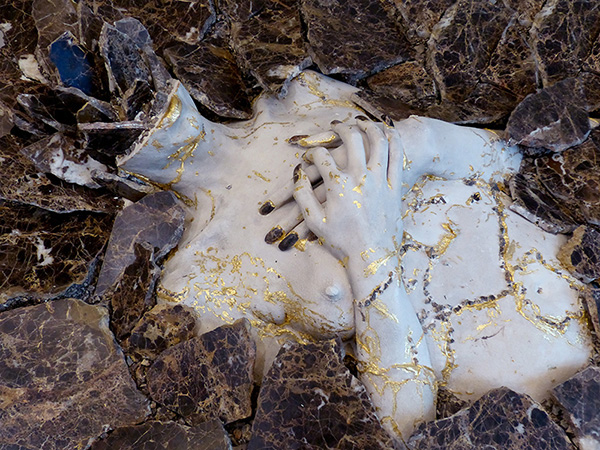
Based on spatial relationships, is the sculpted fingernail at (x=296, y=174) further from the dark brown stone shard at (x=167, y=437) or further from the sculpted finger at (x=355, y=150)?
the dark brown stone shard at (x=167, y=437)

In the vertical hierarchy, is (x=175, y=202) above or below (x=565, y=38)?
below

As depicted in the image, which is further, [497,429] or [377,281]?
[377,281]

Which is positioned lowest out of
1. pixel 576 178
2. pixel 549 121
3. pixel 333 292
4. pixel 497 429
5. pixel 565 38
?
pixel 497 429

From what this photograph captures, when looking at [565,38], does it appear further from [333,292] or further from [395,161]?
[333,292]

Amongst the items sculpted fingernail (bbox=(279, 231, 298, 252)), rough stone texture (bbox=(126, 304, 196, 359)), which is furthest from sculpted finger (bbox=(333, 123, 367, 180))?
rough stone texture (bbox=(126, 304, 196, 359))

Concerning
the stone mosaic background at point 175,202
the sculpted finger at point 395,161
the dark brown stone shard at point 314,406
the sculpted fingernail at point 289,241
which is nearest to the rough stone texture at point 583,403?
the stone mosaic background at point 175,202

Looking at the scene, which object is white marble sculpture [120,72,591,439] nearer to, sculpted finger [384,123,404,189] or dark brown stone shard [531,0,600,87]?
sculpted finger [384,123,404,189]

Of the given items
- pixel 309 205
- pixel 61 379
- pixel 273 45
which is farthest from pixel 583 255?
pixel 61 379
